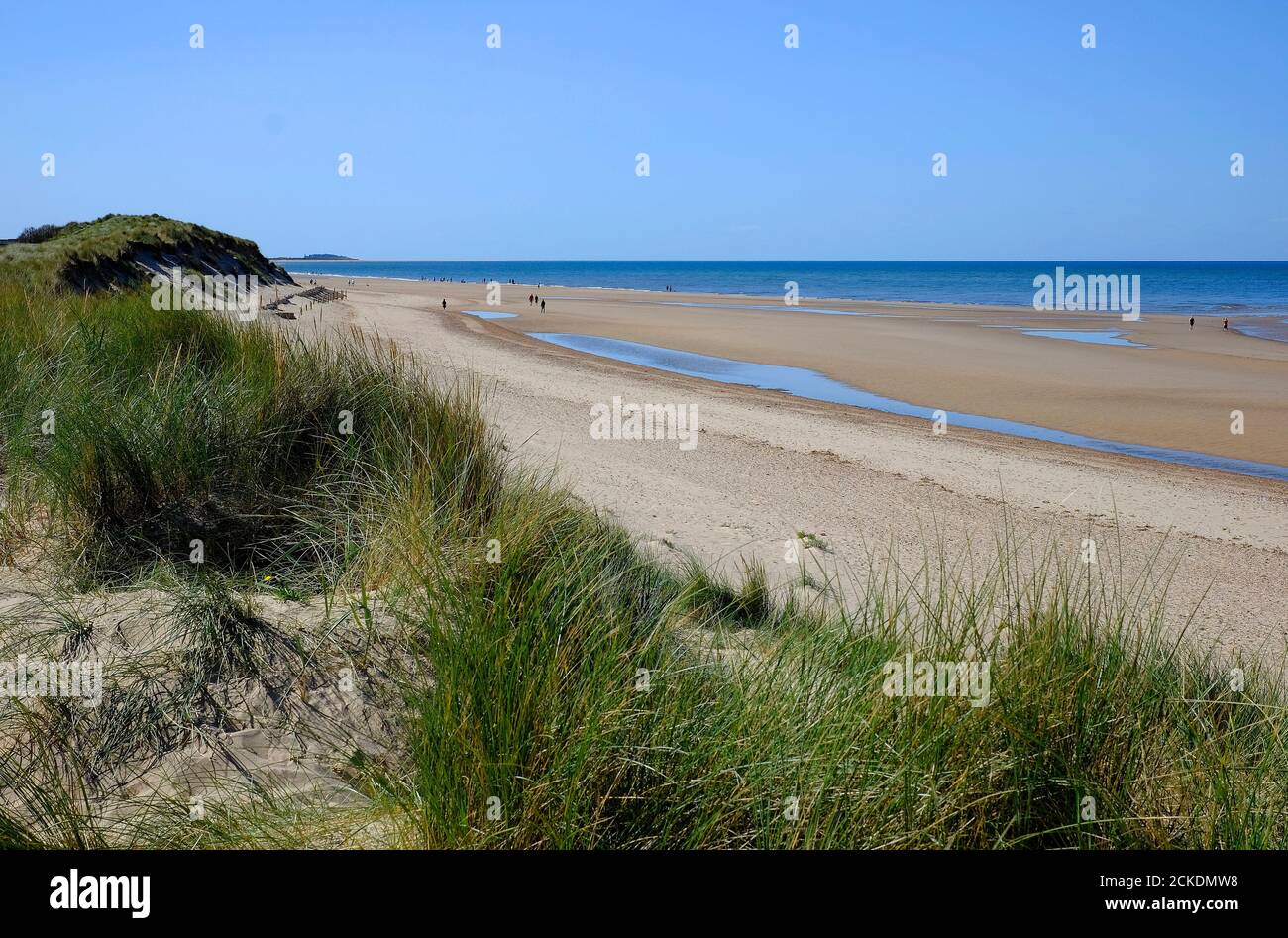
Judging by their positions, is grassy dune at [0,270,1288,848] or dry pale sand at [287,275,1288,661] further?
dry pale sand at [287,275,1288,661]

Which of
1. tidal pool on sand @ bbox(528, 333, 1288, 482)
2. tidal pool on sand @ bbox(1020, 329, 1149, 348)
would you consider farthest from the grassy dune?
tidal pool on sand @ bbox(1020, 329, 1149, 348)

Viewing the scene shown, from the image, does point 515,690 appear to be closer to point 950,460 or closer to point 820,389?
point 950,460

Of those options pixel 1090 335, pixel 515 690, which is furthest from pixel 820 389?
pixel 1090 335

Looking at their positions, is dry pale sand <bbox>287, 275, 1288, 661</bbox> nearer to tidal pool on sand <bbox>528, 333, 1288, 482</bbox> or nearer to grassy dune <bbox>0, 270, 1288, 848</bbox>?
tidal pool on sand <bbox>528, 333, 1288, 482</bbox>

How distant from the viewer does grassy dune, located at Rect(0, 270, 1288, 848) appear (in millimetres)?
2635

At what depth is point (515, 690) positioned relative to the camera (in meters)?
2.74

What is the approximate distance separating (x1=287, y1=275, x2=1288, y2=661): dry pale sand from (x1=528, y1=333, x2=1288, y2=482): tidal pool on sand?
1.83ft

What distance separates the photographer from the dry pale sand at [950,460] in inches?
313

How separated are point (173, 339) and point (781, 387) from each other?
13950 mm

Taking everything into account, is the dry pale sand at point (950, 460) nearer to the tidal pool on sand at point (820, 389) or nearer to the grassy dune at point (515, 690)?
the tidal pool on sand at point (820, 389)

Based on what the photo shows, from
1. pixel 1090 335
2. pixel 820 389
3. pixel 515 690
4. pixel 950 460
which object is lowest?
pixel 950 460

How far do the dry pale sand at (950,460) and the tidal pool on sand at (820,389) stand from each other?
22.0 inches

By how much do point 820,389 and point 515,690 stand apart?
17855 millimetres
